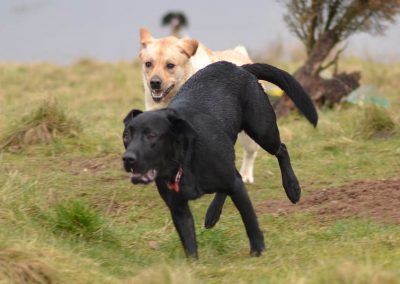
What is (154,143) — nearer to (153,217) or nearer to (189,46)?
(153,217)

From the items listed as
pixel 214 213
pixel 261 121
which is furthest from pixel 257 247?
pixel 261 121

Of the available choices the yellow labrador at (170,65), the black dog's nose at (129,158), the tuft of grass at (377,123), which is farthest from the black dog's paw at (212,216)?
the tuft of grass at (377,123)

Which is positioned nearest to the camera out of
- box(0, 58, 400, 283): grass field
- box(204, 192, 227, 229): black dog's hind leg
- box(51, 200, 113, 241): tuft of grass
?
box(0, 58, 400, 283): grass field

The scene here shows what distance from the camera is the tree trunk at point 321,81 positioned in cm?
1308

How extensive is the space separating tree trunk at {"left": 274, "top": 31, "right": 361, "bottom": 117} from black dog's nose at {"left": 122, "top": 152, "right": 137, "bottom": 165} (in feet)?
26.5

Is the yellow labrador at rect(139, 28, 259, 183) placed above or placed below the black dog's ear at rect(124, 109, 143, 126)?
above

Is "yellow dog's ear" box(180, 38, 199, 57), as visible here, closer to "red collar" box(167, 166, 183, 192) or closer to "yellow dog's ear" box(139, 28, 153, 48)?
"yellow dog's ear" box(139, 28, 153, 48)

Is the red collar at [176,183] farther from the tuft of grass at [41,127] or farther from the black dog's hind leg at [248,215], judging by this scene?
the tuft of grass at [41,127]

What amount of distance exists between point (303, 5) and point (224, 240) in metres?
7.55

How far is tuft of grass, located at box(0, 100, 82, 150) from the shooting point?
9.81m

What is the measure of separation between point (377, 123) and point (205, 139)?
18.1 feet

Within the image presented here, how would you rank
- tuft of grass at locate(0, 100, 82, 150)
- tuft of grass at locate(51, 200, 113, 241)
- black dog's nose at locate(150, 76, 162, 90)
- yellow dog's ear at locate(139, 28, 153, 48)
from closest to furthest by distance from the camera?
tuft of grass at locate(51, 200, 113, 241)
black dog's nose at locate(150, 76, 162, 90)
yellow dog's ear at locate(139, 28, 153, 48)
tuft of grass at locate(0, 100, 82, 150)

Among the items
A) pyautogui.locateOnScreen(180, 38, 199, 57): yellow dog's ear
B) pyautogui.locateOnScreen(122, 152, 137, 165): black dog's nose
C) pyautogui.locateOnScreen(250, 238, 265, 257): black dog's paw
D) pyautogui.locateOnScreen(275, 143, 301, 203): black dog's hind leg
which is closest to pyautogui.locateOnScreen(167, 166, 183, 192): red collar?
pyautogui.locateOnScreen(122, 152, 137, 165): black dog's nose

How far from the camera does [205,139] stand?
18.2 feet
